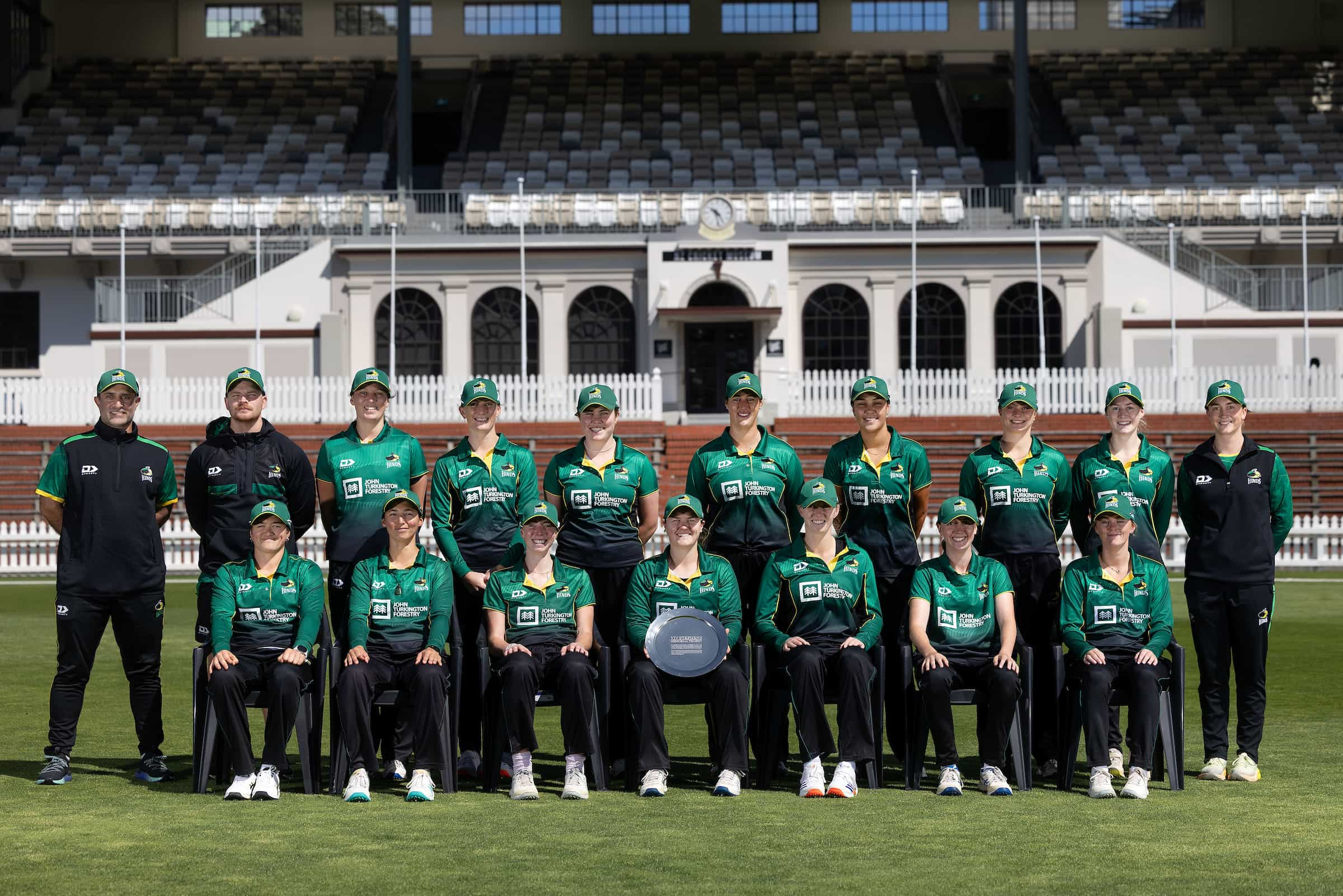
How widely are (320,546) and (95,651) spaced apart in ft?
50.0

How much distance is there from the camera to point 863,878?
612cm

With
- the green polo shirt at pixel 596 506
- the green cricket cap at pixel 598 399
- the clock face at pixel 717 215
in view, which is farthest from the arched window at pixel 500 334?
the green polo shirt at pixel 596 506

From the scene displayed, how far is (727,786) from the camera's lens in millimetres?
7816

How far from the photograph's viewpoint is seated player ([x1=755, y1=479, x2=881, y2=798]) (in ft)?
25.9

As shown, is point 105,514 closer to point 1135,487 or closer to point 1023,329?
point 1135,487

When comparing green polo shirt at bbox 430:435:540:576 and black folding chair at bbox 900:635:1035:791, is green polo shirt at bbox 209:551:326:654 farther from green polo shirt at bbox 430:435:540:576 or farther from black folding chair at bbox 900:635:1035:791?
black folding chair at bbox 900:635:1035:791

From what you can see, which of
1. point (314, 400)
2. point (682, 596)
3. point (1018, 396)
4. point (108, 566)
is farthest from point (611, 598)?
point (314, 400)

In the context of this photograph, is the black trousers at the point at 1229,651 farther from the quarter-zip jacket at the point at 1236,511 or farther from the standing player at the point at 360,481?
the standing player at the point at 360,481

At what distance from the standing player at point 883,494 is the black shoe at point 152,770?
142 inches

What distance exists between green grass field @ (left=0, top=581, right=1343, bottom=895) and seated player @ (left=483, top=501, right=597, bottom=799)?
257 millimetres

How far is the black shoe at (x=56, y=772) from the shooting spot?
813 centimetres

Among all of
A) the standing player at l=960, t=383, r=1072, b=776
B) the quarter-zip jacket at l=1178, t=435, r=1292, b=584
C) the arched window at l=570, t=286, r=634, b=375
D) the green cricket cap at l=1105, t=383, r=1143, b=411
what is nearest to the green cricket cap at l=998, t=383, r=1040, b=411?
the standing player at l=960, t=383, r=1072, b=776

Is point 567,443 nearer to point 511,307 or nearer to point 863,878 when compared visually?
point 511,307

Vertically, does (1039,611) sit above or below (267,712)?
above
